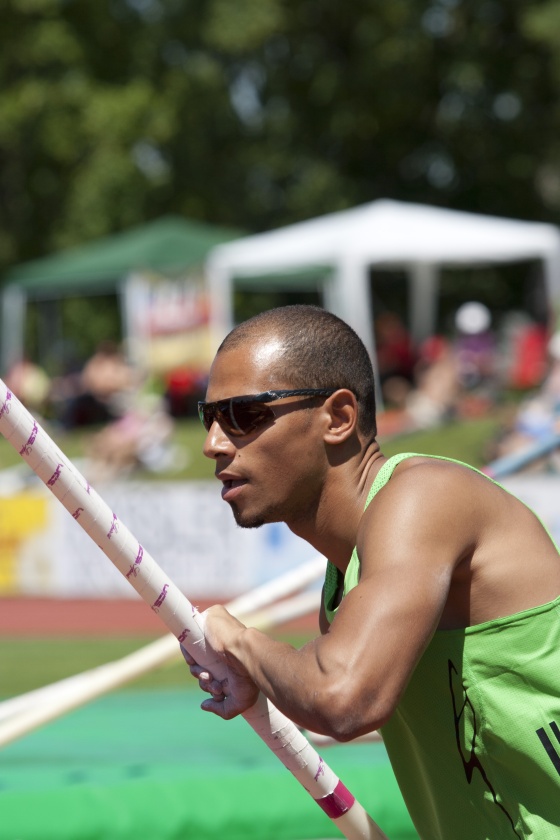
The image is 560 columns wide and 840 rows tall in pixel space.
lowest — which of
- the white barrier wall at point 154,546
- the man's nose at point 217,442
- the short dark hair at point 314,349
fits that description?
the white barrier wall at point 154,546

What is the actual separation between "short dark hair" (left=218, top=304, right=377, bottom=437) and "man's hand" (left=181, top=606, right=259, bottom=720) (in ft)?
1.50

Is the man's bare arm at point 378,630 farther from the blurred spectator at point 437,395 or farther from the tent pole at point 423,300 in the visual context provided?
the tent pole at point 423,300

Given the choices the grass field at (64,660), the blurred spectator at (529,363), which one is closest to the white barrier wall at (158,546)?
the grass field at (64,660)

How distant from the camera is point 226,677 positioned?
8.28ft

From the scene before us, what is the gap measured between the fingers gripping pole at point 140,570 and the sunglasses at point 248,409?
0.92 ft

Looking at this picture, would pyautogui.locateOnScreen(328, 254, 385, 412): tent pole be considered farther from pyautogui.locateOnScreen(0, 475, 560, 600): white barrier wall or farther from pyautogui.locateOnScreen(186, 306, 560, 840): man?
pyautogui.locateOnScreen(186, 306, 560, 840): man

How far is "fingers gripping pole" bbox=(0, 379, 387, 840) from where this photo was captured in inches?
95.9

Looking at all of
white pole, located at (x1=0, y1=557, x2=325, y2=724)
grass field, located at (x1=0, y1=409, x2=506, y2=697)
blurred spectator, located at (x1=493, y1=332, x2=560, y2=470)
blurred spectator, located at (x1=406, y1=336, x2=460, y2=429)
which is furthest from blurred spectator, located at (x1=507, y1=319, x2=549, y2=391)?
white pole, located at (x1=0, y1=557, x2=325, y2=724)

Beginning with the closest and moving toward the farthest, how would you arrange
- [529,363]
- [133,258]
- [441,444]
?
[441,444]
[529,363]
[133,258]

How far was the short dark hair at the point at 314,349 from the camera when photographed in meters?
2.50

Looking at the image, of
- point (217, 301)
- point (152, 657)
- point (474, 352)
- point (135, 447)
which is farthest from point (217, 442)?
point (217, 301)

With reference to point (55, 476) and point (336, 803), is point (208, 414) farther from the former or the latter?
point (336, 803)

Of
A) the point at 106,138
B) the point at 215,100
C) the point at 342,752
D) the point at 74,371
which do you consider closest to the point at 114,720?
the point at 342,752

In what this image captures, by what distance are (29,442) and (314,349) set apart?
56cm
